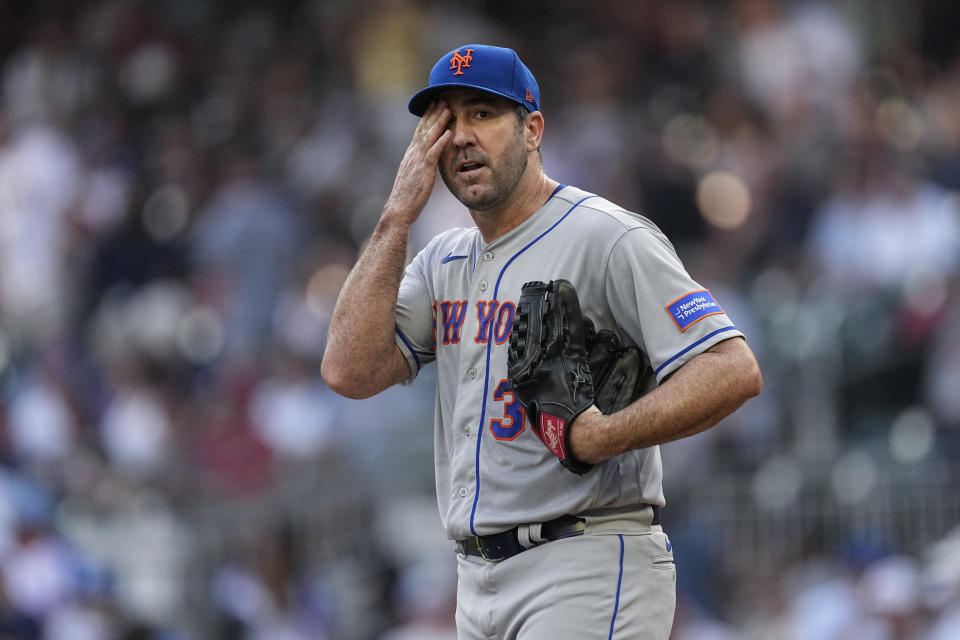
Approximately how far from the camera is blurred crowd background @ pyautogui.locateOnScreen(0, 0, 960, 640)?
22.2 ft

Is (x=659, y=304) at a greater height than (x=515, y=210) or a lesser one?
lesser

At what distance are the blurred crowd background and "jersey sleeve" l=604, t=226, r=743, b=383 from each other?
3653 millimetres

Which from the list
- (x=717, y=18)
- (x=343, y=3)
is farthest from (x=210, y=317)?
(x=717, y=18)

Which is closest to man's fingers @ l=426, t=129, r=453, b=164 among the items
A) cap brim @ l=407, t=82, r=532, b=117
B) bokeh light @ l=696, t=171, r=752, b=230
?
cap brim @ l=407, t=82, r=532, b=117

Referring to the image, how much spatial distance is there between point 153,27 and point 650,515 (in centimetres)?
1043

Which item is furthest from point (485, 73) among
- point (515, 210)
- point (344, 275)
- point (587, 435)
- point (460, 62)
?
point (344, 275)

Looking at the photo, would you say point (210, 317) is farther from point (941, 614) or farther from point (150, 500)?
point (941, 614)

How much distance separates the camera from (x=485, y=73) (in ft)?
10.3

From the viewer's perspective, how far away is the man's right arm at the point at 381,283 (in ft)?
10.7

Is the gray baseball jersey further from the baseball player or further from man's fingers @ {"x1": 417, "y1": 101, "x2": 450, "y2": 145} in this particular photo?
man's fingers @ {"x1": 417, "y1": 101, "x2": 450, "y2": 145}

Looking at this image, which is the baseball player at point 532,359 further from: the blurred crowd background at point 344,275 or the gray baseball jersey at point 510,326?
the blurred crowd background at point 344,275

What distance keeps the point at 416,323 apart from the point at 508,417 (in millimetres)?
433

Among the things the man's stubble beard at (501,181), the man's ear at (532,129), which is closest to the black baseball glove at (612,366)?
the man's stubble beard at (501,181)

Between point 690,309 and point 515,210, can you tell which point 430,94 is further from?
point 690,309
